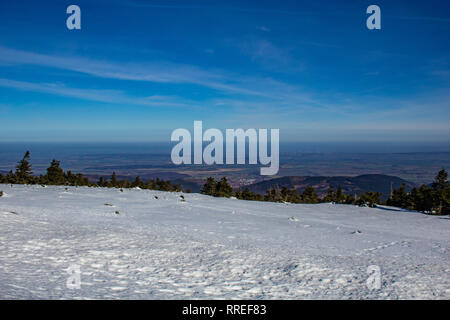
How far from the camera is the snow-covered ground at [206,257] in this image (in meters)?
5.63

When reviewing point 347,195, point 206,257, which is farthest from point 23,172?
point 347,195

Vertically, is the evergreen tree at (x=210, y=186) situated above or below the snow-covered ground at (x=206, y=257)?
below

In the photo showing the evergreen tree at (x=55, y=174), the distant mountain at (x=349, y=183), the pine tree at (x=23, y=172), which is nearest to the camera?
the pine tree at (x=23, y=172)

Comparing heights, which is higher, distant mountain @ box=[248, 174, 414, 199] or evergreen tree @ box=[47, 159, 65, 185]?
evergreen tree @ box=[47, 159, 65, 185]

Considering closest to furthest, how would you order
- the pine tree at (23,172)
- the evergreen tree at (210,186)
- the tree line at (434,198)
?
the tree line at (434,198), the pine tree at (23,172), the evergreen tree at (210,186)

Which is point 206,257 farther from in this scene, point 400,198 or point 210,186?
point 400,198

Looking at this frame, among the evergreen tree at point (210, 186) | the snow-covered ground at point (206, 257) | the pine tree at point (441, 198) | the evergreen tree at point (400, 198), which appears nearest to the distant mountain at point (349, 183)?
the evergreen tree at point (210, 186)

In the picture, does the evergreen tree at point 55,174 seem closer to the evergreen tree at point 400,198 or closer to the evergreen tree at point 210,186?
the evergreen tree at point 210,186

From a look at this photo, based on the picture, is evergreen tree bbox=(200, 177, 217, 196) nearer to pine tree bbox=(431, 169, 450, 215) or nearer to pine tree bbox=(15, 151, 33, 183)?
pine tree bbox=(15, 151, 33, 183)

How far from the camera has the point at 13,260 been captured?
257 inches

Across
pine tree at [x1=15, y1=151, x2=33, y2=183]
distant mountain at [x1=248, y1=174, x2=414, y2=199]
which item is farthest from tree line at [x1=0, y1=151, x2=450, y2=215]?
distant mountain at [x1=248, y1=174, x2=414, y2=199]

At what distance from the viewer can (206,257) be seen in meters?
7.62

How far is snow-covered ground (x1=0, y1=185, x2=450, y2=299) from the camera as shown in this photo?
5633 mm
